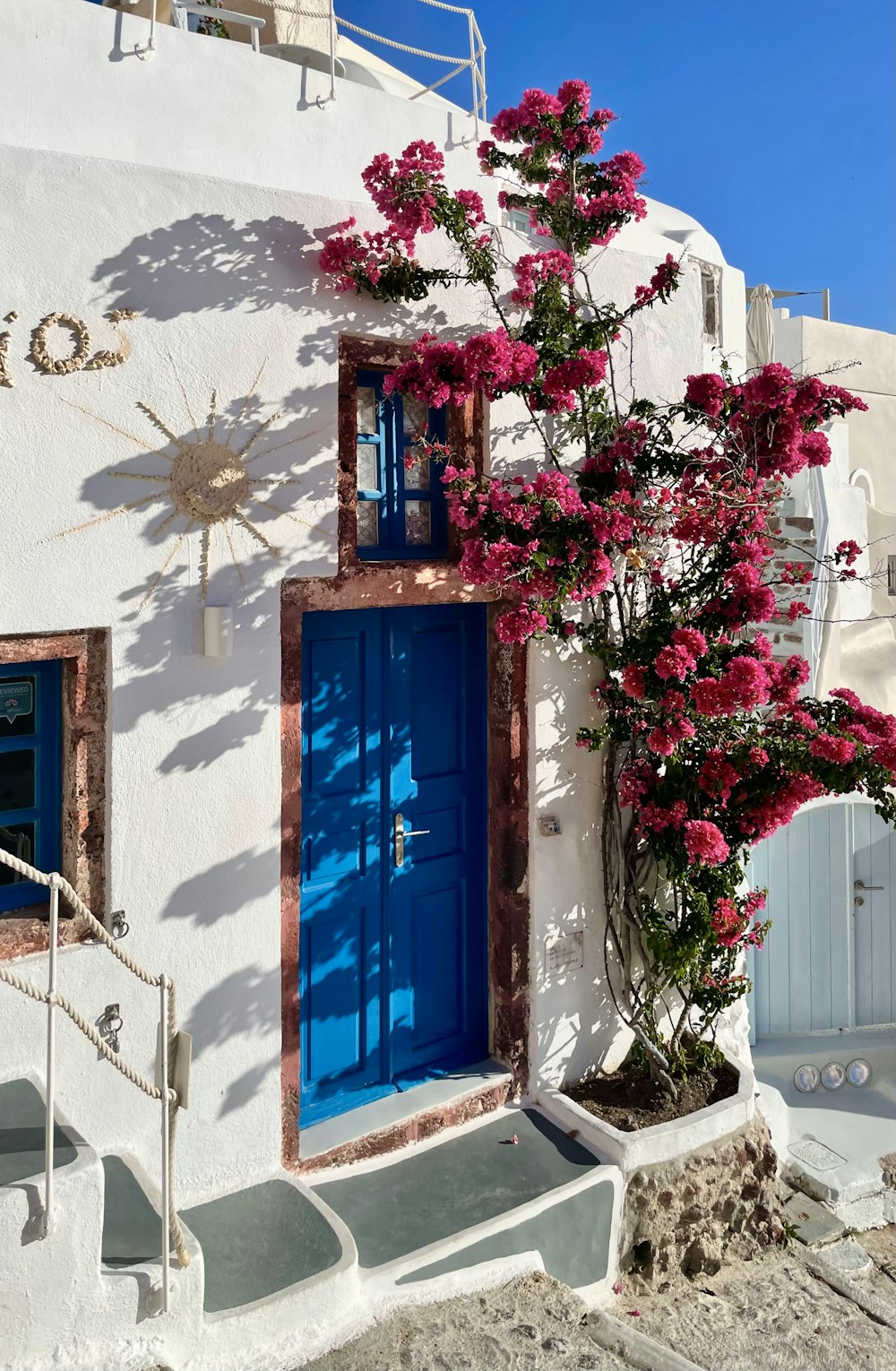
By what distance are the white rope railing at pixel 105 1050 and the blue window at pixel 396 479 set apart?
2.18 meters

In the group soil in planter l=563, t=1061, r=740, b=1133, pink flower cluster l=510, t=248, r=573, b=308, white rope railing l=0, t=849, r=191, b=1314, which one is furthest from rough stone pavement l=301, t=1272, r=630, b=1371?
pink flower cluster l=510, t=248, r=573, b=308

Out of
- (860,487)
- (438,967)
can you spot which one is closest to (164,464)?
(438,967)

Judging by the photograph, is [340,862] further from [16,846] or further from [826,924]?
[826,924]

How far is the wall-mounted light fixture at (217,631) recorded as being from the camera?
3977 mm

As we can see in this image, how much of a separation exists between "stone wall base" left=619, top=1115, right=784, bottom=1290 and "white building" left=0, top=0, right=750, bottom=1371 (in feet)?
0.71

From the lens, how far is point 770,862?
734 centimetres

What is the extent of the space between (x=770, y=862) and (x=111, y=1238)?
5243 millimetres

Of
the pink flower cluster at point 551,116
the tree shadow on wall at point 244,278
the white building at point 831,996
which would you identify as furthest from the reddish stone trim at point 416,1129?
the pink flower cluster at point 551,116

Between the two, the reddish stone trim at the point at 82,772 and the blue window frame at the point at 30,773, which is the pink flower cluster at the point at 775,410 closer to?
the reddish stone trim at the point at 82,772

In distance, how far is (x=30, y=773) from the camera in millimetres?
3836

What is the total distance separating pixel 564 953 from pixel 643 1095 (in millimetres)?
745

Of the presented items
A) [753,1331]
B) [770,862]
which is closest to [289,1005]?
[753,1331]

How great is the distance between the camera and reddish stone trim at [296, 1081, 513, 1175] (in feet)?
14.5

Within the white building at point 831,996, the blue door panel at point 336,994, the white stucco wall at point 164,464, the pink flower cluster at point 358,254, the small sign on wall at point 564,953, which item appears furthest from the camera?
the white building at point 831,996
